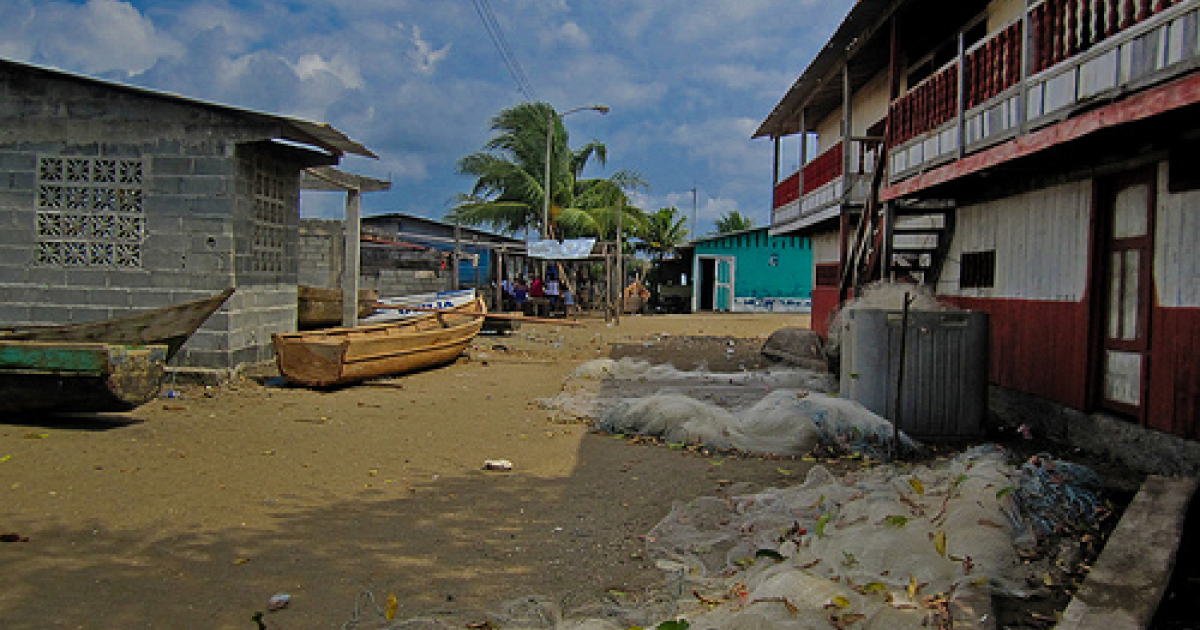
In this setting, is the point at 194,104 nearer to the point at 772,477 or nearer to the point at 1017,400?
the point at 772,477

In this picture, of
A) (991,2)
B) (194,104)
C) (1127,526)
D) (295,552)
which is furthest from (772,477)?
(194,104)

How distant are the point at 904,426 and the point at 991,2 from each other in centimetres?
597

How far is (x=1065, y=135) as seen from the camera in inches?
236

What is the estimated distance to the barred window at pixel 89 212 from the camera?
390 inches

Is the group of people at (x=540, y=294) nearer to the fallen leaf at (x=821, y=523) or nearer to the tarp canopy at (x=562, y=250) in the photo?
the tarp canopy at (x=562, y=250)

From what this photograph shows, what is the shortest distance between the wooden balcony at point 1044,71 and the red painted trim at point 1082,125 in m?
0.19

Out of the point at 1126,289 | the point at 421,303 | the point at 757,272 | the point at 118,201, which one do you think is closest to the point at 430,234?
the point at 757,272

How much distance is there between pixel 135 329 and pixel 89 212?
262 centimetres

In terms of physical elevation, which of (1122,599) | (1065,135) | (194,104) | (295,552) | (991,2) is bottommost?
(295,552)

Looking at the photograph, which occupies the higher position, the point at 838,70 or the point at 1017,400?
the point at 838,70

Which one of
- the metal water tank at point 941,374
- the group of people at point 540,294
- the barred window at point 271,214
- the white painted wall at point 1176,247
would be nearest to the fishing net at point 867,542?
the white painted wall at point 1176,247

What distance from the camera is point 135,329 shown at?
330 inches

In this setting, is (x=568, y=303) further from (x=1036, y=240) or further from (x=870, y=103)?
(x=1036, y=240)

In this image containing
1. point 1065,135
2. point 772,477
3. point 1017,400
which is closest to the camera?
point 1065,135
